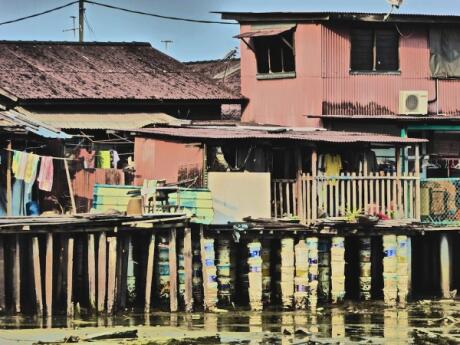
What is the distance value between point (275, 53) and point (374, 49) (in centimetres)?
270

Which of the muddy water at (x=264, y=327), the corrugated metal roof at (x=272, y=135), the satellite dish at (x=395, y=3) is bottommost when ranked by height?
Result: the muddy water at (x=264, y=327)

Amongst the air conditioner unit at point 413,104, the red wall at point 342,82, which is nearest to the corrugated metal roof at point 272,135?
the red wall at point 342,82

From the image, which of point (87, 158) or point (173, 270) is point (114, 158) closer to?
point (87, 158)

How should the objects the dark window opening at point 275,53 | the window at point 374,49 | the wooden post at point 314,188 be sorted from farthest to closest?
the dark window opening at point 275,53 → the window at point 374,49 → the wooden post at point 314,188

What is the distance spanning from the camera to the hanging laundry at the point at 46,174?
98.3 ft

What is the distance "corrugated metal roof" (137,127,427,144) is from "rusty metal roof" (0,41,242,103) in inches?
183

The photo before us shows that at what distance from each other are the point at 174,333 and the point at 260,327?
6.96 feet

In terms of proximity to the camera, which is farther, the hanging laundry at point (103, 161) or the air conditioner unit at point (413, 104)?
the air conditioner unit at point (413, 104)

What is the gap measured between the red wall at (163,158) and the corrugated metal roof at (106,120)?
259 centimetres

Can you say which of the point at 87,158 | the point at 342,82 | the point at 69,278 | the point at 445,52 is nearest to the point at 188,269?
the point at 69,278

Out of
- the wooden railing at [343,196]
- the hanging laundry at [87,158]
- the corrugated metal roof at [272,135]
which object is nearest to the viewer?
the corrugated metal roof at [272,135]

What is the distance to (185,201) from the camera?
29.4 metres

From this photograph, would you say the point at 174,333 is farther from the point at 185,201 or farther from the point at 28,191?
the point at 28,191

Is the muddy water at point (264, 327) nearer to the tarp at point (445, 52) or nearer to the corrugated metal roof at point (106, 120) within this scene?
the corrugated metal roof at point (106, 120)
